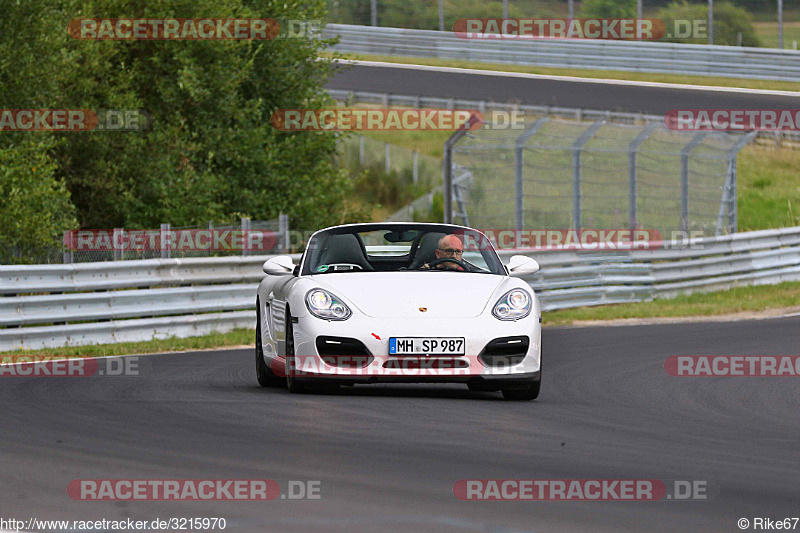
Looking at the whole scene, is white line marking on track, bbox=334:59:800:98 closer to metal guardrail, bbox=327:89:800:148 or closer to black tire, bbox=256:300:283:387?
metal guardrail, bbox=327:89:800:148

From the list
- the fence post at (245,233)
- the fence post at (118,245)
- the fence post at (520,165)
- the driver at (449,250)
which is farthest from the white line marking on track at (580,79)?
the driver at (449,250)

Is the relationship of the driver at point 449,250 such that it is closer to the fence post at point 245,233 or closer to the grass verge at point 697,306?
the fence post at point 245,233

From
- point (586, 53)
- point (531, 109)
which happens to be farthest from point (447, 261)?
point (586, 53)

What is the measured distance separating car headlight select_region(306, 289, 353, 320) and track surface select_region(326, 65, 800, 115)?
1023 inches

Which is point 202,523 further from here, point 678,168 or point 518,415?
point 678,168

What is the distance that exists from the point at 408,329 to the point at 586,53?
3297 centimetres

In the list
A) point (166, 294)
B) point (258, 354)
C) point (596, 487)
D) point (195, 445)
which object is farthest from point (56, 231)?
point (596, 487)

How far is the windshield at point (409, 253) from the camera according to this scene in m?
10.1

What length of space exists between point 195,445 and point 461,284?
2.97 metres

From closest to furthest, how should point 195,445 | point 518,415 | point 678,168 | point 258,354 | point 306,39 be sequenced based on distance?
point 195,445 < point 518,415 < point 258,354 < point 678,168 < point 306,39

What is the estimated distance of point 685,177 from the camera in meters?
24.6

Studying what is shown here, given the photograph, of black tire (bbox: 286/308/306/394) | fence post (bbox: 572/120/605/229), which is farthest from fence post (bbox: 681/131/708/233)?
black tire (bbox: 286/308/306/394)

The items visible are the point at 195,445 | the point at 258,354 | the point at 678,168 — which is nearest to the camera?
the point at 195,445

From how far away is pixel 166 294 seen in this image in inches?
631
